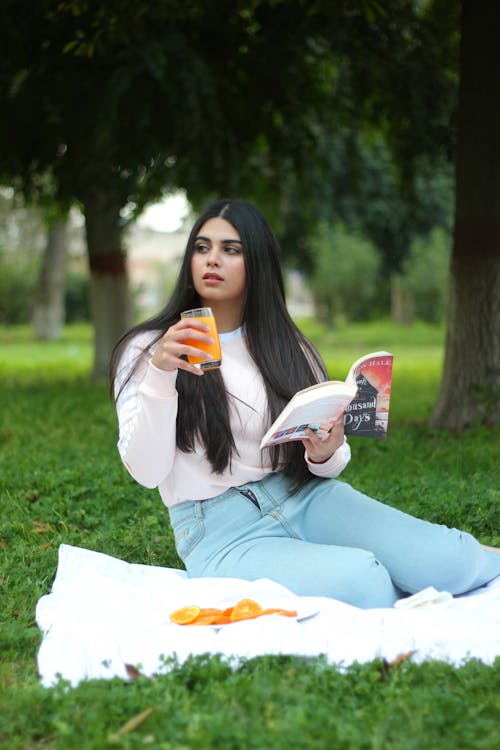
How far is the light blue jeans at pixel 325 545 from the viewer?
3203 mm

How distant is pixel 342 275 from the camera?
2767cm

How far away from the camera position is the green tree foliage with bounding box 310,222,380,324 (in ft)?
88.9

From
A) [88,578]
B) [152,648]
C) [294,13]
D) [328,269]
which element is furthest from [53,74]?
[328,269]

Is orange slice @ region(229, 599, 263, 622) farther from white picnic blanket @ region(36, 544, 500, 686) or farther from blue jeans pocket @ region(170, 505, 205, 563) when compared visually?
blue jeans pocket @ region(170, 505, 205, 563)

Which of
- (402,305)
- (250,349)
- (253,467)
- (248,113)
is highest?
(248,113)

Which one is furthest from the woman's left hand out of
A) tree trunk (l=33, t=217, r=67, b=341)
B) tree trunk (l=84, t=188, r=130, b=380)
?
tree trunk (l=33, t=217, r=67, b=341)

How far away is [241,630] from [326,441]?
0.77 m

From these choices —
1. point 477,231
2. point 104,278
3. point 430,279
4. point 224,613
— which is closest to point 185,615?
point 224,613

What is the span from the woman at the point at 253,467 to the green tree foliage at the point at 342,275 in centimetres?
2308

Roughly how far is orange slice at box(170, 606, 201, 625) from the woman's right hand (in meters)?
0.80

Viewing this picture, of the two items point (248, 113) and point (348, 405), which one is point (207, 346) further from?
point (248, 113)

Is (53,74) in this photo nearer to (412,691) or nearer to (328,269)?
(412,691)

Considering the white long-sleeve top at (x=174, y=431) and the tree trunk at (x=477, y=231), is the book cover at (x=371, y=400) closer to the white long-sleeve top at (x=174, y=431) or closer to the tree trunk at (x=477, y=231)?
the white long-sleeve top at (x=174, y=431)

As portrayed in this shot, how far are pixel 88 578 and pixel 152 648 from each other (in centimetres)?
74
